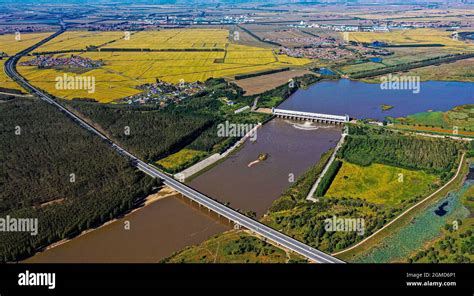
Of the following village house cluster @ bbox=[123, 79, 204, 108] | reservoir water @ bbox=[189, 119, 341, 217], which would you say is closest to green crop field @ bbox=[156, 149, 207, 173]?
reservoir water @ bbox=[189, 119, 341, 217]

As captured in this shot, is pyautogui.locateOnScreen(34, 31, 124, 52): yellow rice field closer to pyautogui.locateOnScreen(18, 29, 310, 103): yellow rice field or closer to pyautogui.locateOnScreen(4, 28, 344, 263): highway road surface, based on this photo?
pyautogui.locateOnScreen(18, 29, 310, 103): yellow rice field

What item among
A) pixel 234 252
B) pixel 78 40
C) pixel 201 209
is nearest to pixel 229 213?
pixel 201 209

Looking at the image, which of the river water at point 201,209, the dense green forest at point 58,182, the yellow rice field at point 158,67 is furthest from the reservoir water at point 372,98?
the dense green forest at point 58,182

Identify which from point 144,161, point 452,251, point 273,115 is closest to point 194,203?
point 144,161

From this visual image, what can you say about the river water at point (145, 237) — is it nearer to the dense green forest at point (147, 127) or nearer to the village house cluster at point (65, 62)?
the dense green forest at point (147, 127)

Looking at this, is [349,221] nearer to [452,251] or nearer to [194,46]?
[452,251]

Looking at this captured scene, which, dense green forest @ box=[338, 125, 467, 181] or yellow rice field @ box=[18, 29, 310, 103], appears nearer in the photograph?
dense green forest @ box=[338, 125, 467, 181]

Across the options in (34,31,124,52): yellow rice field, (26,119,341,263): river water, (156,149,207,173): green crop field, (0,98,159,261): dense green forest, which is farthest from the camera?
(34,31,124,52): yellow rice field

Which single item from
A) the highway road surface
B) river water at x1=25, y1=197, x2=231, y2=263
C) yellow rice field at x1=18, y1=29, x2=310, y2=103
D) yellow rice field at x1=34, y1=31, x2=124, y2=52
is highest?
yellow rice field at x1=34, y1=31, x2=124, y2=52
